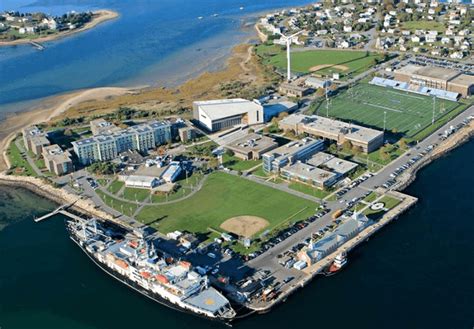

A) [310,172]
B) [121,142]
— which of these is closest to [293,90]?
[310,172]

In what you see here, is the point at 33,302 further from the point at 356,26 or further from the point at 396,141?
the point at 356,26

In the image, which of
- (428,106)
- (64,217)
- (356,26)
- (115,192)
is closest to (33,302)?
(64,217)

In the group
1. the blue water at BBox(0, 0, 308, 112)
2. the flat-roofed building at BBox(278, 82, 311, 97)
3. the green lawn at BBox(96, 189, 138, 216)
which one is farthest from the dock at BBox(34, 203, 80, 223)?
the flat-roofed building at BBox(278, 82, 311, 97)

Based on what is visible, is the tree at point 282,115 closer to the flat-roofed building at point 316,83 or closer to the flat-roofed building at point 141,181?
the flat-roofed building at point 316,83

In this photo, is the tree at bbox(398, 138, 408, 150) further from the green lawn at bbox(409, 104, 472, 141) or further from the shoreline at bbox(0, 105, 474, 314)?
the shoreline at bbox(0, 105, 474, 314)

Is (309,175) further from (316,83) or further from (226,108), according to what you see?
(316,83)
